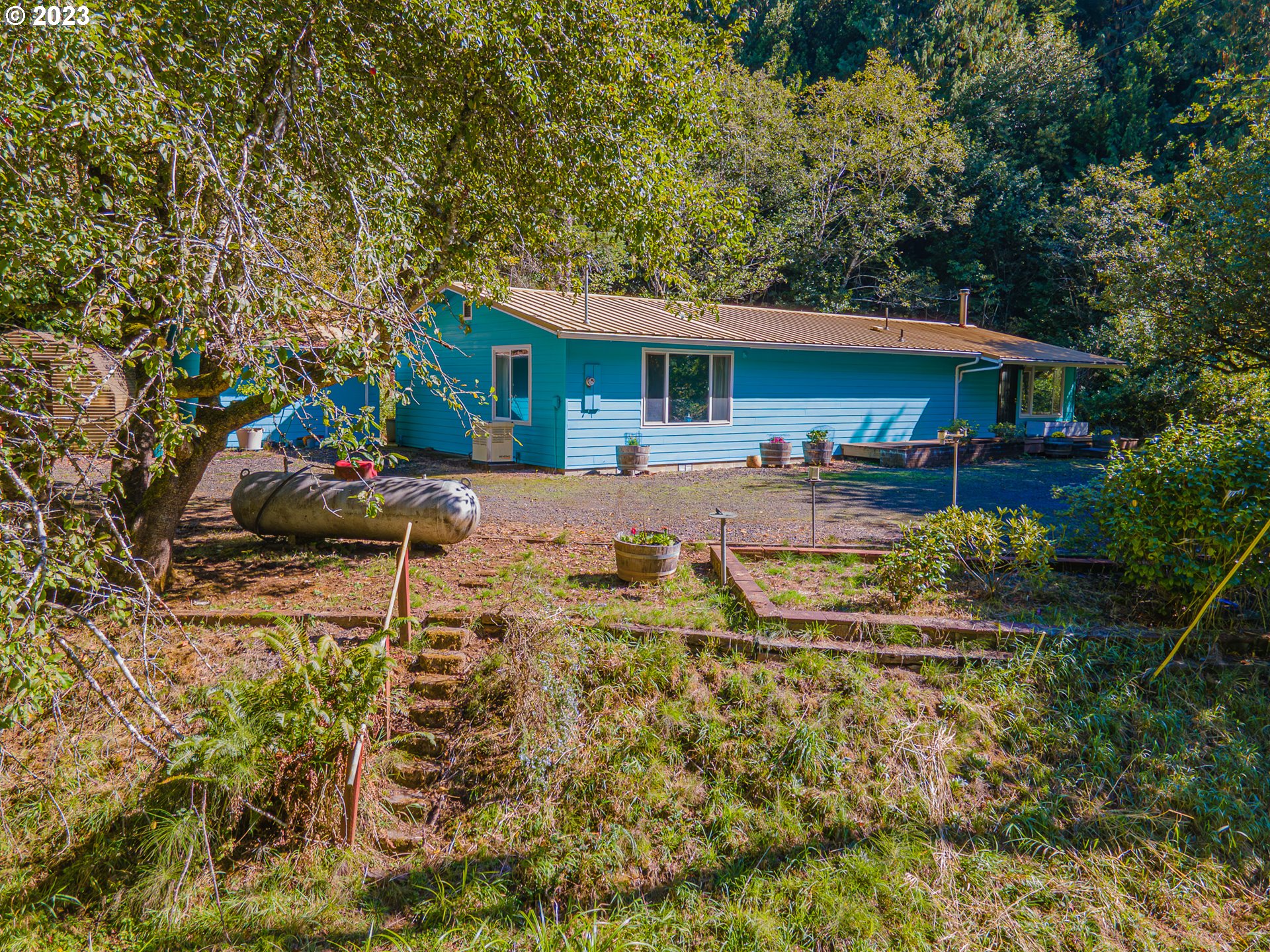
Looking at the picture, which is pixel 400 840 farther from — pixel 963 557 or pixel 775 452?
pixel 775 452

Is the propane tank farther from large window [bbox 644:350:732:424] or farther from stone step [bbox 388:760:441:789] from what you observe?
large window [bbox 644:350:732:424]

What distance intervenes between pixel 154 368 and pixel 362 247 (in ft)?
4.56

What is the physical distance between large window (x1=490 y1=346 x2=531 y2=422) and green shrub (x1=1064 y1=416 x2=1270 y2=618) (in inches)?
381

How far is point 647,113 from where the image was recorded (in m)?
5.97

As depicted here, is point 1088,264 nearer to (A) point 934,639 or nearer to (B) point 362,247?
(A) point 934,639

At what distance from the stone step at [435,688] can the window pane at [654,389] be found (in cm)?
902

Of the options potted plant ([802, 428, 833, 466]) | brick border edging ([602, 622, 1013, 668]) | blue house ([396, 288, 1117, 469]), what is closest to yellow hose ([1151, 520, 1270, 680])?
brick border edging ([602, 622, 1013, 668])

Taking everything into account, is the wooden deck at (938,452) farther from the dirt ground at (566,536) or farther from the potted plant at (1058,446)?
the dirt ground at (566,536)

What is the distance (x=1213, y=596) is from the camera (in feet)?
14.7

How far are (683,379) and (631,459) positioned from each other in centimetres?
196

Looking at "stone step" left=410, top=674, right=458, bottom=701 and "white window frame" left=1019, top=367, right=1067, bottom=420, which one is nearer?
"stone step" left=410, top=674, right=458, bottom=701

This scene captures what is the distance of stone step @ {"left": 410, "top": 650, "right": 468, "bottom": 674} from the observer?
4.45 metres

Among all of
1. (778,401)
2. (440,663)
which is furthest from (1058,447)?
(440,663)

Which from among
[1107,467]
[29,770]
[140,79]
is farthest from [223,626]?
[1107,467]
